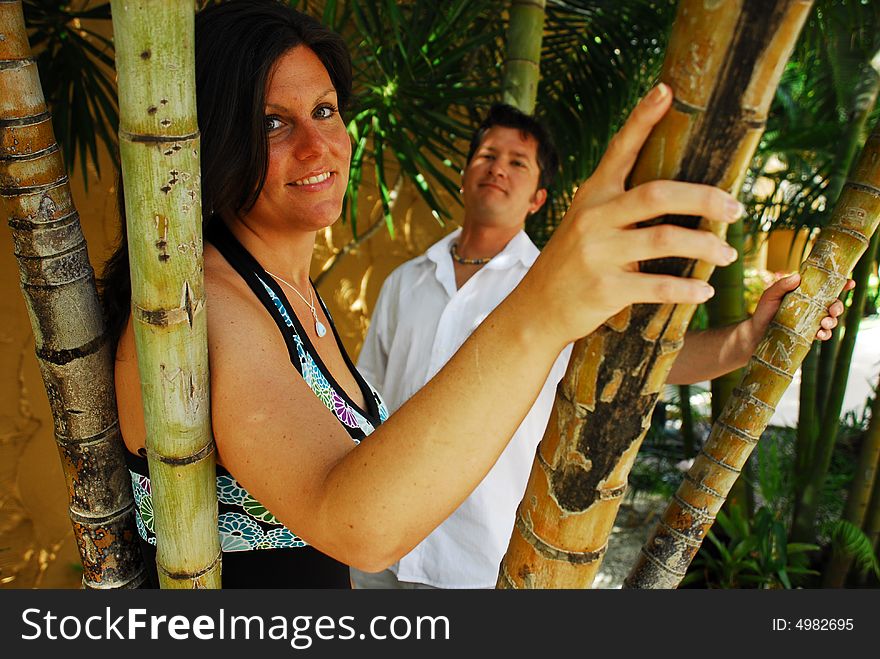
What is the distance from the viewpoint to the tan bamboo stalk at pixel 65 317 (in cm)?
93

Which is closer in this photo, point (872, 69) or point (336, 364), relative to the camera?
point (336, 364)

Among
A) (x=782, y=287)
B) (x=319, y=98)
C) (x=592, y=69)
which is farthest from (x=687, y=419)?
(x=319, y=98)

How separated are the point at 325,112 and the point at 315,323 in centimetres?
37

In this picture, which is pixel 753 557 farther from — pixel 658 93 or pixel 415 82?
pixel 658 93

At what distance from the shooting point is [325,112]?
1354 millimetres

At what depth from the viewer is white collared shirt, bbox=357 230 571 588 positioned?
7.29ft

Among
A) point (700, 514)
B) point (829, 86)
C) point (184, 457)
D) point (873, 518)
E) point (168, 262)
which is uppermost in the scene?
point (829, 86)

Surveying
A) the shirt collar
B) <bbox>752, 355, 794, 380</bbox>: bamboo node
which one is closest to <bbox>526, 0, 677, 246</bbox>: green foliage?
the shirt collar

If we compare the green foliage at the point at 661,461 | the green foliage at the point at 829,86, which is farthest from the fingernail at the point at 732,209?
the green foliage at the point at 661,461

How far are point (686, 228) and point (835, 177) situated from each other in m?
3.23
